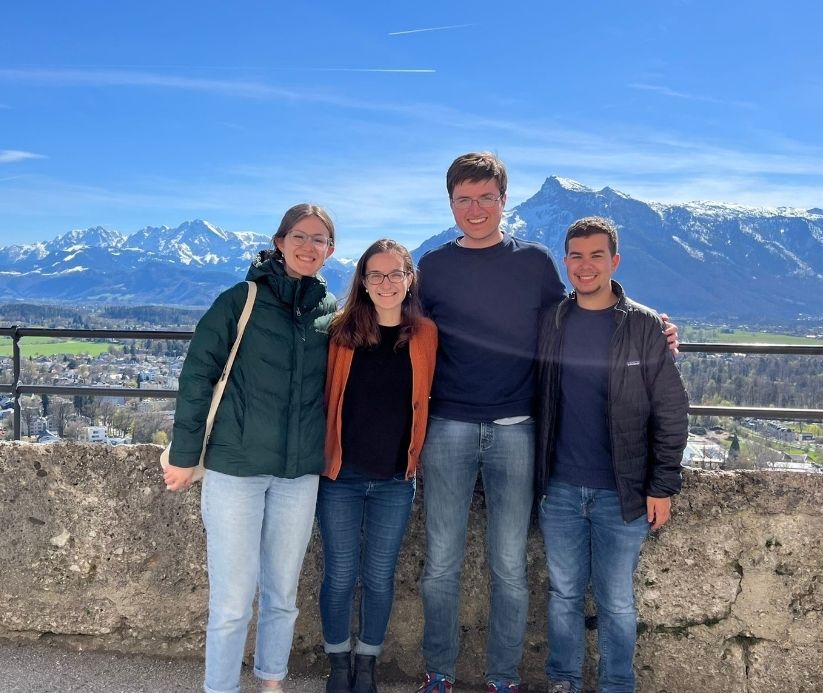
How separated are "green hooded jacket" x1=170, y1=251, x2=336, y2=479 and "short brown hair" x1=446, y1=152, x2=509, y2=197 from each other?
73cm

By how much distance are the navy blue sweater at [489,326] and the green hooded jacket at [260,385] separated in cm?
52

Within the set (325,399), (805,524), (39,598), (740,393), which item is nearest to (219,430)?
(325,399)

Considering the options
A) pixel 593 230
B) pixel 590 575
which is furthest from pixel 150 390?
pixel 593 230

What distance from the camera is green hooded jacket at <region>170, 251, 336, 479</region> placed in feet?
8.29

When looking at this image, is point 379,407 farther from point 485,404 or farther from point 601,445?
point 601,445

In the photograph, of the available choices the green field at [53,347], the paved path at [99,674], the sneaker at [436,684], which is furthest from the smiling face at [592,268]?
the green field at [53,347]

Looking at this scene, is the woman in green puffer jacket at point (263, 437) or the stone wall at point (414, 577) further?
the stone wall at point (414, 577)

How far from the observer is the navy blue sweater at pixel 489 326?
108 inches

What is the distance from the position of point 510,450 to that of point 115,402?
4.36 m

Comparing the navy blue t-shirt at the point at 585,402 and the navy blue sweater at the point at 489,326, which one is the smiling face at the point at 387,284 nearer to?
the navy blue sweater at the point at 489,326

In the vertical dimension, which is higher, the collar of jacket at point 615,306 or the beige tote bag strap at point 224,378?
the collar of jacket at point 615,306

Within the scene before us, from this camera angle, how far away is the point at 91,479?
3275 millimetres

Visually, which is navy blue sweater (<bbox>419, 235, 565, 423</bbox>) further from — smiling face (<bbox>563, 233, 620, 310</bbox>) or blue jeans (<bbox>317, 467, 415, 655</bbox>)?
blue jeans (<bbox>317, 467, 415, 655</bbox>)

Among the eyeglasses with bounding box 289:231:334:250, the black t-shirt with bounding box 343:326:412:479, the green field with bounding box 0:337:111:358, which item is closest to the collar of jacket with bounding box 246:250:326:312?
the eyeglasses with bounding box 289:231:334:250
